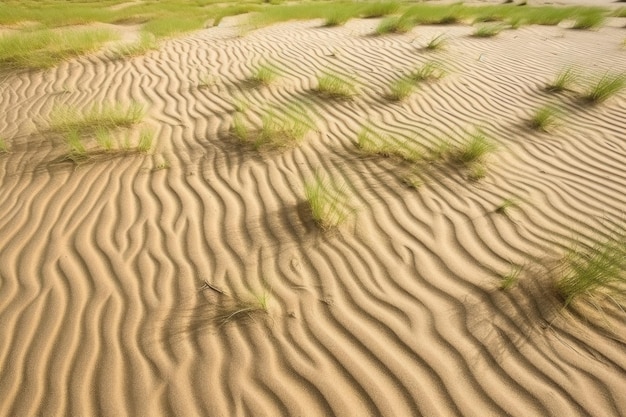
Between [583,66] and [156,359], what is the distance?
26.3 feet

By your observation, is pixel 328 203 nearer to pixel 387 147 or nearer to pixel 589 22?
pixel 387 147

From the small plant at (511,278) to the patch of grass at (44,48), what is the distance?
720 cm

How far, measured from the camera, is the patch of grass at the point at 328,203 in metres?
2.68

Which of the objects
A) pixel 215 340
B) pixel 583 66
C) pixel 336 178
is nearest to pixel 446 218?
pixel 336 178

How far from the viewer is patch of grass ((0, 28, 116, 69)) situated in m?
5.89

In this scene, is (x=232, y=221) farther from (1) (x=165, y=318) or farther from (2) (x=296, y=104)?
(2) (x=296, y=104)

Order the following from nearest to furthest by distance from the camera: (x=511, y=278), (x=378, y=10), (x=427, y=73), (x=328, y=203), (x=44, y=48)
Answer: (x=511, y=278) → (x=328, y=203) → (x=427, y=73) → (x=44, y=48) → (x=378, y=10)

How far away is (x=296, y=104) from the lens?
180 inches

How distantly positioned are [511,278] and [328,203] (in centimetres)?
140

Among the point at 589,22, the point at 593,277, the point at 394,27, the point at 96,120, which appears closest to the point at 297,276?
the point at 593,277

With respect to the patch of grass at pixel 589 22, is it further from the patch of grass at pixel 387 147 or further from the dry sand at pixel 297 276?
the patch of grass at pixel 387 147

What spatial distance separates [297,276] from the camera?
2.32 meters

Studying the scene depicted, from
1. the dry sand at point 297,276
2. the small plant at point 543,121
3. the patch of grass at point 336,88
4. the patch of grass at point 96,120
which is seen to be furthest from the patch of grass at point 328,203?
the small plant at point 543,121

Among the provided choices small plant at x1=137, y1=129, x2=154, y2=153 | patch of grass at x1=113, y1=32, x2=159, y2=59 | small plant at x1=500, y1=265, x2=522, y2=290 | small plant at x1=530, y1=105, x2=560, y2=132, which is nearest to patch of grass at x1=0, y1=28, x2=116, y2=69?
patch of grass at x1=113, y1=32, x2=159, y2=59
